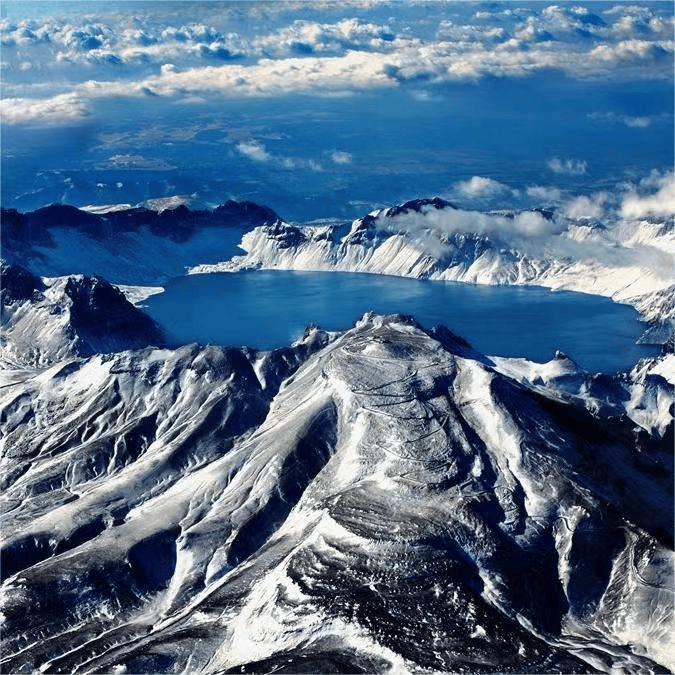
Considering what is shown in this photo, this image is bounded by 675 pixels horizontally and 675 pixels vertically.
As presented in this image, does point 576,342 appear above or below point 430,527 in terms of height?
below

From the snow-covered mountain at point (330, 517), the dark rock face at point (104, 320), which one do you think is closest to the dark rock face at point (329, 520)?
the snow-covered mountain at point (330, 517)

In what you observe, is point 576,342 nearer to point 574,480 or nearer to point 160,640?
point 574,480

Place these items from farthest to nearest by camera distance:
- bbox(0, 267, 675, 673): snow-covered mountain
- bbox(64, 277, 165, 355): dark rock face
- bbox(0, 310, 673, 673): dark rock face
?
bbox(64, 277, 165, 355): dark rock face → bbox(0, 267, 675, 673): snow-covered mountain → bbox(0, 310, 673, 673): dark rock face

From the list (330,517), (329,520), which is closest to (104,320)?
(330,517)

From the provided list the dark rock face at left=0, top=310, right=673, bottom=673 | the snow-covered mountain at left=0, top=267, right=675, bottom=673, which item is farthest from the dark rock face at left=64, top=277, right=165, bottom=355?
the dark rock face at left=0, top=310, right=673, bottom=673

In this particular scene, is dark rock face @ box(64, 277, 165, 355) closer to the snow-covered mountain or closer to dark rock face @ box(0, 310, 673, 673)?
the snow-covered mountain

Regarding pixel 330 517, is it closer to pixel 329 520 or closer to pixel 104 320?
pixel 329 520

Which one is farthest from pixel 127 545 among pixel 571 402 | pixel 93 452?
pixel 571 402
